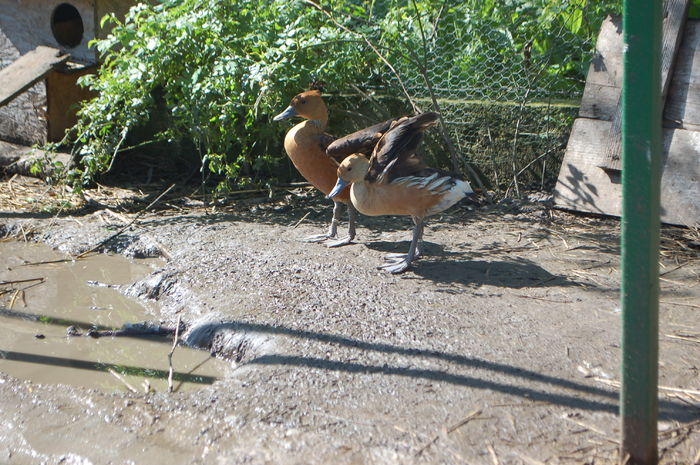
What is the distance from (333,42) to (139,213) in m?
2.05

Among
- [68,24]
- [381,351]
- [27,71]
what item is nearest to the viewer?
[381,351]

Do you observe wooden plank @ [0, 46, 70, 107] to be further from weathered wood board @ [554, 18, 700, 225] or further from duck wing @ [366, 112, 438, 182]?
weathered wood board @ [554, 18, 700, 225]

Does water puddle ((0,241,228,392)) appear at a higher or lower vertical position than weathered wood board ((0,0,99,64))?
lower

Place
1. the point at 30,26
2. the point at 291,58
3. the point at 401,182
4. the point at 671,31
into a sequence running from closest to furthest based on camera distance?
the point at 401,182 → the point at 671,31 → the point at 291,58 → the point at 30,26

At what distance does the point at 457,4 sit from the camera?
654 cm

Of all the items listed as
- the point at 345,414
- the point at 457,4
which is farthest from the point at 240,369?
the point at 457,4

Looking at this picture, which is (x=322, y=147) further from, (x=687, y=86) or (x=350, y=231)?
(x=687, y=86)

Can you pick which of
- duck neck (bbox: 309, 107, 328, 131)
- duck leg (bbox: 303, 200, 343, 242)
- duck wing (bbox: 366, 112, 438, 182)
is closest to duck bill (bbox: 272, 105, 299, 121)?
duck neck (bbox: 309, 107, 328, 131)

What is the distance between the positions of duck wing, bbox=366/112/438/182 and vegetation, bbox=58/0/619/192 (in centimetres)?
140

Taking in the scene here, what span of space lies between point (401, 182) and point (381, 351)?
144cm

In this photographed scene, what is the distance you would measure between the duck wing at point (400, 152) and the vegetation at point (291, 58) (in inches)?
55.2

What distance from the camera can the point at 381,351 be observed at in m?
3.36

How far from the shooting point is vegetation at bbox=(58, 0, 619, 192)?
19.0ft

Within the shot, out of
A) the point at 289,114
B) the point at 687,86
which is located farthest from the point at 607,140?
the point at 289,114
